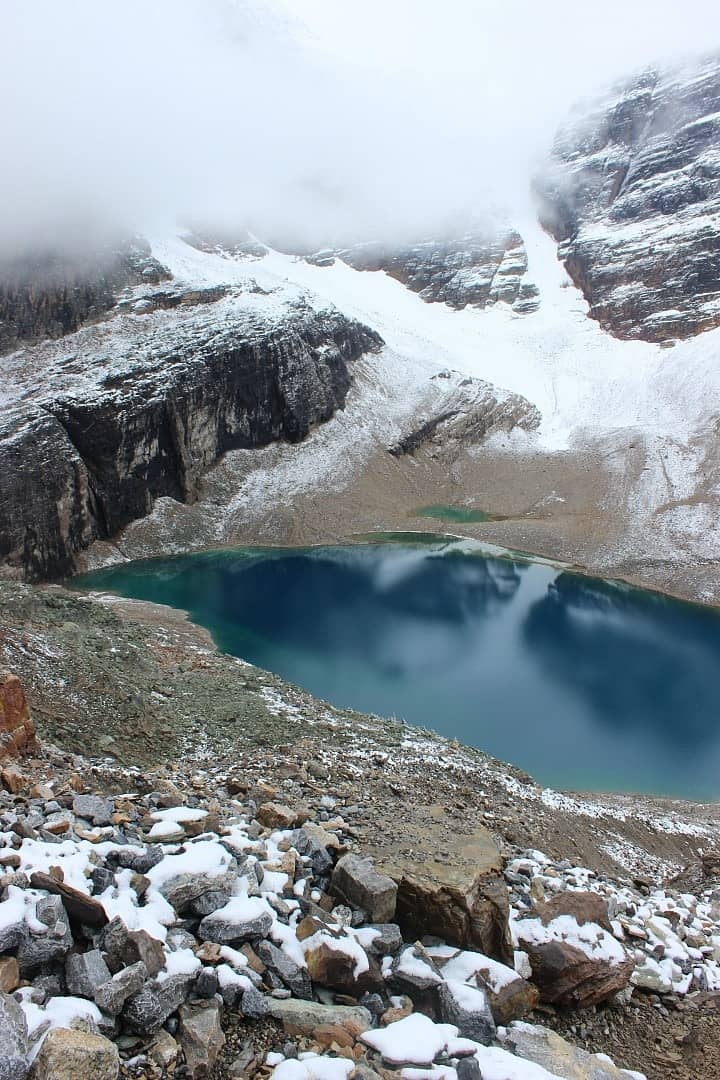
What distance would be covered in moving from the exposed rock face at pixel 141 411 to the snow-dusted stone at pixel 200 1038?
58616mm

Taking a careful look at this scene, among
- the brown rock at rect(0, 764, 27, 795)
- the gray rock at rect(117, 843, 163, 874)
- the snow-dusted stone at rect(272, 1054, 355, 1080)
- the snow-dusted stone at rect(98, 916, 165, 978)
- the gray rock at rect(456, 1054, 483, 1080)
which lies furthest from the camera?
the brown rock at rect(0, 764, 27, 795)

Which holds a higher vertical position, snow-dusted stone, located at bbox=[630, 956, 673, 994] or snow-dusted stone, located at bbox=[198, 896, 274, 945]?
snow-dusted stone, located at bbox=[198, 896, 274, 945]

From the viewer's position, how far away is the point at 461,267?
134 metres

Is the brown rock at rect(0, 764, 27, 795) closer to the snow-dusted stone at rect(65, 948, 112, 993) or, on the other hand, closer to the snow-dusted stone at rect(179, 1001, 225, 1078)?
the snow-dusted stone at rect(65, 948, 112, 993)

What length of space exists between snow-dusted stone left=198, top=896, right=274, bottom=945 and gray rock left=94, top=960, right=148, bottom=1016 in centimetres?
84

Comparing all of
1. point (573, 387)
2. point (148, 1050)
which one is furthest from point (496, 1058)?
point (573, 387)

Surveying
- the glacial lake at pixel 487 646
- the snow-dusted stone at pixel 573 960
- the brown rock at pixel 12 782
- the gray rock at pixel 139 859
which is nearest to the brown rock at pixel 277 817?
the gray rock at pixel 139 859

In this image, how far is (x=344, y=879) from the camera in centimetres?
663

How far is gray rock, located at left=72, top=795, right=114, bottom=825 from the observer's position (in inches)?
280

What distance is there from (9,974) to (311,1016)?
7.47 ft

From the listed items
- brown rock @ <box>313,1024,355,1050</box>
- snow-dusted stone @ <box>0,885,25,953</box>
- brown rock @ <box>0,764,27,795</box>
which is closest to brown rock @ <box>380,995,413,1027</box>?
brown rock @ <box>313,1024,355,1050</box>

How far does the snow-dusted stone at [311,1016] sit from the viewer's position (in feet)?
15.8

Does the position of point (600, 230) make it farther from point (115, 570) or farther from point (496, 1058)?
point (496, 1058)

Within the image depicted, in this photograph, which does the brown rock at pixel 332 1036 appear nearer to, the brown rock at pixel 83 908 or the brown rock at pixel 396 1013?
the brown rock at pixel 396 1013
